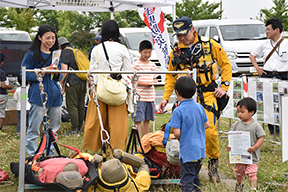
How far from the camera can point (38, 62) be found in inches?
219

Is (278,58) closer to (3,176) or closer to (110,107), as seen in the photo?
(110,107)

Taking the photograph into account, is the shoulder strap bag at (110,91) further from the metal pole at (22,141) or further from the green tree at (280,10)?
the green tree at (280,10)

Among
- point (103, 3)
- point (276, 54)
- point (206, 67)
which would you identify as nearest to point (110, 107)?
point (206, 67)

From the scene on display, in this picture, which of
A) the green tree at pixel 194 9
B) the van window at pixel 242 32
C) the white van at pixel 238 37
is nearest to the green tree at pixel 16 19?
the green tree at pixel 194 9

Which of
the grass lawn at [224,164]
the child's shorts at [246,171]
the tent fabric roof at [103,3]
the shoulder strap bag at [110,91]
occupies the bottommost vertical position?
the grass lawn at [224,164]

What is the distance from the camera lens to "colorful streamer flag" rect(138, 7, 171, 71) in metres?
9.84

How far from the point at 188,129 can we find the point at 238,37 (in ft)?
48.5

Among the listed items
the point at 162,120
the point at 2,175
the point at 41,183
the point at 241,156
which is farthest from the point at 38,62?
the point at 162,120

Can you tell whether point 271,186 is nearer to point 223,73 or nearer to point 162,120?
point 223,73

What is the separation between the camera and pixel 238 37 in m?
18.2

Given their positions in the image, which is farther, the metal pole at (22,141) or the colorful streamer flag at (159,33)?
the colorful streamer flag at (159,33)

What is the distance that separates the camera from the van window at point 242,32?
18188 mm

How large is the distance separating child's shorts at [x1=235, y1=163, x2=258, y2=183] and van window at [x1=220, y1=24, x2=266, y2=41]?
13841 mm

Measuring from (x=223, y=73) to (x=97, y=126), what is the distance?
1.88 metres
